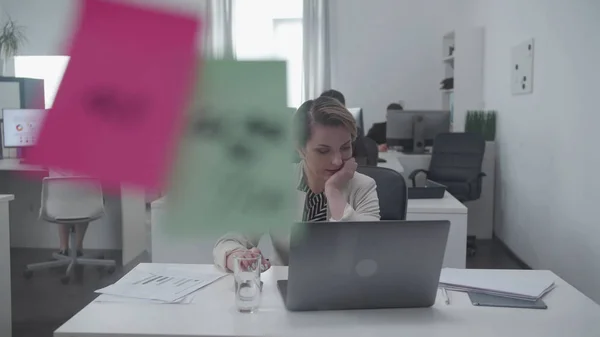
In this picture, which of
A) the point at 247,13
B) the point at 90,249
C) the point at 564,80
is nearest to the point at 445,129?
the point at 564,80

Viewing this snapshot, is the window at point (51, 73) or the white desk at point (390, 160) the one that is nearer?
the window at point (51, 73)

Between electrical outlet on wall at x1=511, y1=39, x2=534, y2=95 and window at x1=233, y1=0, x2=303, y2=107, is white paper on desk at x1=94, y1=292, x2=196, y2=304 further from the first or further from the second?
electrical outlet on wall at x1=511, y1=39, x2=534, y2=95

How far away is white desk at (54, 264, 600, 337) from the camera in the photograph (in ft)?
3.08

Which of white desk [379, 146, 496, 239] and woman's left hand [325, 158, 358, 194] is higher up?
woman's left hand [325, 158, 358, 194]

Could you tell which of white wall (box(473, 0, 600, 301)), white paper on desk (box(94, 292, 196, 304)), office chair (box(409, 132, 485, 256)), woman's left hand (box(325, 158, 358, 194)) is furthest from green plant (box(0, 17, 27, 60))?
office chair (box(409, 132, 485, 256))

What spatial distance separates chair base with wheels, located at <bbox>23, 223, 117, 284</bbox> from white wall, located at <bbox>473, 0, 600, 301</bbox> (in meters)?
2.56

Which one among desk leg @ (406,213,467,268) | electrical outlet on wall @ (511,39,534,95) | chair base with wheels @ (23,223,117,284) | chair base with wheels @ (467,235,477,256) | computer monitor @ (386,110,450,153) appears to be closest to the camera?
desk leg @ (406,213,467,268)

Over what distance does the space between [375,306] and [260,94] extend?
0.74 meters

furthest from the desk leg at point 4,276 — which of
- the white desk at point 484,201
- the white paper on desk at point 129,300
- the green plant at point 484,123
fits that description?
the green plant at point 484,123

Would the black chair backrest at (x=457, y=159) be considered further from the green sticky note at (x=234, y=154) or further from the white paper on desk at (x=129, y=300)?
A: the green sticky note at (x=234, y=154)

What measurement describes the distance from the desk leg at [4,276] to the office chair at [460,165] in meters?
2.79

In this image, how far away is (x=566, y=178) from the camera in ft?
9.34

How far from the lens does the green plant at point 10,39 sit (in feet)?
1.32

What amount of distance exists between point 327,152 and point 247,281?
27.5 inches
